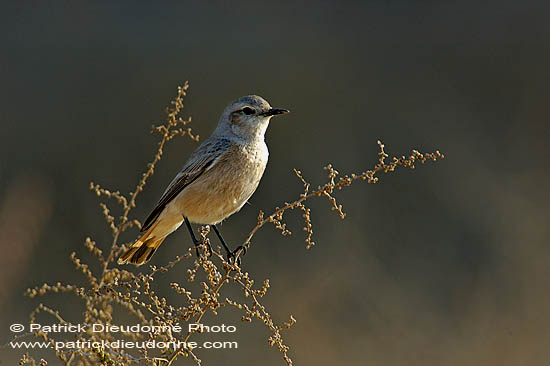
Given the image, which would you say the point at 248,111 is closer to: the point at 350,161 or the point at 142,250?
the point at 142,250

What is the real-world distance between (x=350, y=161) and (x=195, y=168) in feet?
15.7

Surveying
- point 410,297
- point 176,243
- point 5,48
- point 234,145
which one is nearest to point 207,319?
point 176,243

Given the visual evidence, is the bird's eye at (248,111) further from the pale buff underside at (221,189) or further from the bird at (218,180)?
the pale buff underside at (221,189)

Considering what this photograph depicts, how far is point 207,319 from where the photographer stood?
7.48m

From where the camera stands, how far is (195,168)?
4.88 m

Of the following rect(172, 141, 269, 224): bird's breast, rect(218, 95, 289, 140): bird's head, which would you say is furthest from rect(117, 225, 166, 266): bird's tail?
rect(218, 95, 289, 140): bird's head

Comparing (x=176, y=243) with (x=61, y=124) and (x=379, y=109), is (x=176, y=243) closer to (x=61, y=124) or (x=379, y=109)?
(x=61, y=124)

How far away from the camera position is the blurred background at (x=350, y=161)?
698cm

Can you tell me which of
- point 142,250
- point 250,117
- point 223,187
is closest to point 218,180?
point 223,187

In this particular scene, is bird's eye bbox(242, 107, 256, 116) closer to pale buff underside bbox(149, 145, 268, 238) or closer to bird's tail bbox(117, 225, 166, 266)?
pale buff underside bbox(149, 145, 268, 238)

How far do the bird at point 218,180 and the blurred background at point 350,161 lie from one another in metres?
0.92

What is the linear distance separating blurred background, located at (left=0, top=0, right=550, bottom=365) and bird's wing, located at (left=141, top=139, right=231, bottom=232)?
90 cm

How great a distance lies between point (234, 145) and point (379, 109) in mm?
6184

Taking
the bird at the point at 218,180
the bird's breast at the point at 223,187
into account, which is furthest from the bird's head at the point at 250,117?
the bird's breast at the point at 223,187
